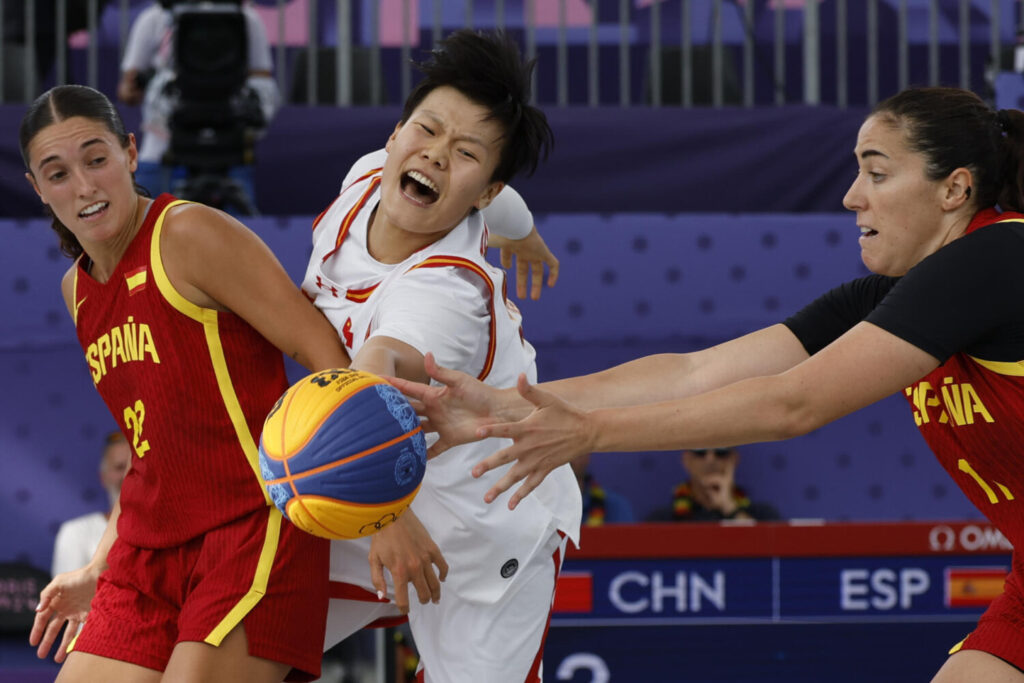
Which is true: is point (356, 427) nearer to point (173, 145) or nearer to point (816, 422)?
point (816, 422)

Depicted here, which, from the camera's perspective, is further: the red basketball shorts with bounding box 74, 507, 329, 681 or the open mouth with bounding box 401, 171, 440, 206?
the open mouth with bounding box 401, 171, 440, 206

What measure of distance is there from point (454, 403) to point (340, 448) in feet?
0.66

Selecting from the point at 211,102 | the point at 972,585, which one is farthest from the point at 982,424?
the point at 211,102

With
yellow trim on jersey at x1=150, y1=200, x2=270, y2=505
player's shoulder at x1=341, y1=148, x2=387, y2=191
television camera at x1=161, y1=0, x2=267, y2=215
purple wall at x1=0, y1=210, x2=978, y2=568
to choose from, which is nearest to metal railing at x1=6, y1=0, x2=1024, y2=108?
television camera at x1=161, y1=0, x2=267, y2=215

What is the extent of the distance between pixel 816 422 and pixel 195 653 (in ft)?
3.95

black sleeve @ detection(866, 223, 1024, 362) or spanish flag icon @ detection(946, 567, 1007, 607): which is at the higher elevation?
black sleeve @ detection(866, 223, 1024, 362)

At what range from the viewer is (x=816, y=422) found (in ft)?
7.09

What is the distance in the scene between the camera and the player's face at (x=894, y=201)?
2.47 m

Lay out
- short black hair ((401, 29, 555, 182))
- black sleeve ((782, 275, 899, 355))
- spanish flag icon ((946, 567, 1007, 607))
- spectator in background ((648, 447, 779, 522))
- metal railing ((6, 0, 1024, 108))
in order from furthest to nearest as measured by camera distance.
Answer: metal railing ((6, 0, 1024, 108)) < spectator in background ((648, 447, 779, 522)) < spanish flag icon ((946, 567, 1007, 607)) < black sleeve ((782, 275, 899, 355)) < short black hair ((401, 29, 555, 182))

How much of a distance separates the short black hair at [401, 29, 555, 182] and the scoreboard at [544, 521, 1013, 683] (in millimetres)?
1790

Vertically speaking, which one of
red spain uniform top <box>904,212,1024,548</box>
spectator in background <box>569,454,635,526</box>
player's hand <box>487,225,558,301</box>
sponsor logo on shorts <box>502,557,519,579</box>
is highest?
player's hand <box>487,225,558,301</box>

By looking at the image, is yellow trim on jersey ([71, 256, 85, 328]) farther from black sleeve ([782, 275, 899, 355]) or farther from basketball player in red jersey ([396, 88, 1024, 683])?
black sleeve ([782, 275, 899, 355])

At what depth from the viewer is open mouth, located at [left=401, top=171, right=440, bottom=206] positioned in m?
2.64

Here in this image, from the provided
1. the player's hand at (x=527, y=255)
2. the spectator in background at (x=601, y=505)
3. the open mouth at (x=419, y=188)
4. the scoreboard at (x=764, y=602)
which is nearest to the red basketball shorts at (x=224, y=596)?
the open mouth at (x=419, y=188)
